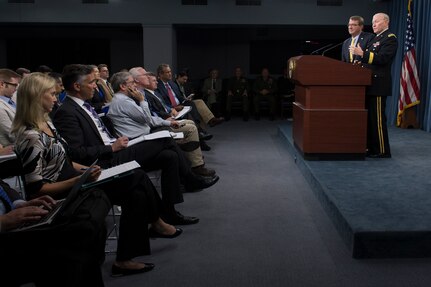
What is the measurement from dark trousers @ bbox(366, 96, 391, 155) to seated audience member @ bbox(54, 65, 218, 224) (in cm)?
231

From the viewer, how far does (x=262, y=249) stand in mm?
3109

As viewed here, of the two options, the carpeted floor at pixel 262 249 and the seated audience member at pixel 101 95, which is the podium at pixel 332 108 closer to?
the carpeted floor at pixel 262 249

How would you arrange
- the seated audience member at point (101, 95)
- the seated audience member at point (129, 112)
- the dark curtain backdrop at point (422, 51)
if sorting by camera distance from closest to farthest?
the seated audience member at point (129, 112)
the seated audience member at point (101, 95)
the dark curtain backdrop at point (422, 51)

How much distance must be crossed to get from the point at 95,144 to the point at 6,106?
109cm

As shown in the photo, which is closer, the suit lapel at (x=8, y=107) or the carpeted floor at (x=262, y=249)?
the carpeted floor at (x=262, y=249)

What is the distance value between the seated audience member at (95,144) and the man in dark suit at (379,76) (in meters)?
2.30

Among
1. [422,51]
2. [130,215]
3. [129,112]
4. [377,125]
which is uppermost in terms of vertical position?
[422,51]

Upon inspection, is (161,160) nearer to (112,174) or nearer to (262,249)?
(262,249)

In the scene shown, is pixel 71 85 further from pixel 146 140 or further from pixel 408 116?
pixel 408 116

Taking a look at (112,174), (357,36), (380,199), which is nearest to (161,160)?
(112,174)

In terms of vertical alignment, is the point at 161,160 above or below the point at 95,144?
below

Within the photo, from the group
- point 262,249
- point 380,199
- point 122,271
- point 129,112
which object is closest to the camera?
point 122,271

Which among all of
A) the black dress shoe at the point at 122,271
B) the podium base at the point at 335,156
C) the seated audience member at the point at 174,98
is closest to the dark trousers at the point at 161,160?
the black dress shoe at the point at 122,271

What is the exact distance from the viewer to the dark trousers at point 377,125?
5023mm
